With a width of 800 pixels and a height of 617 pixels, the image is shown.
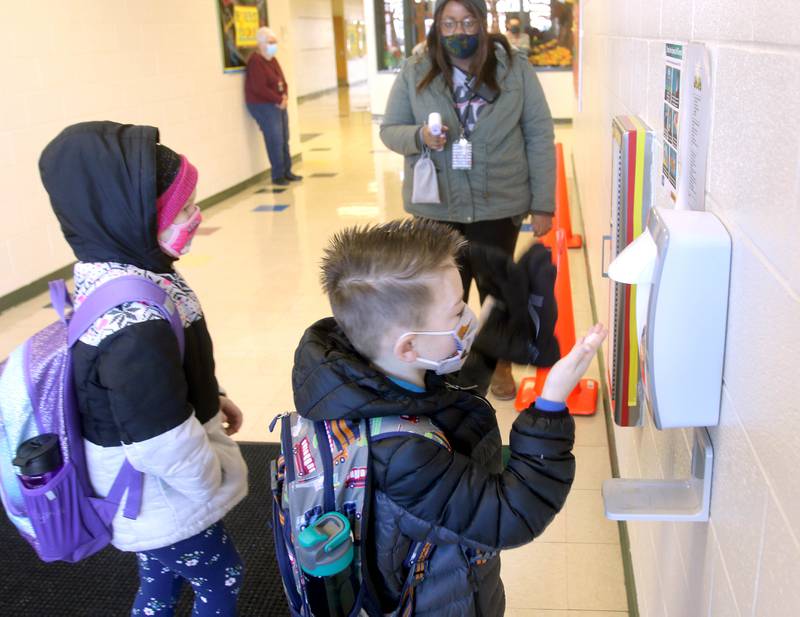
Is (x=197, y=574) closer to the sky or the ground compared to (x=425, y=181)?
closer to the ground

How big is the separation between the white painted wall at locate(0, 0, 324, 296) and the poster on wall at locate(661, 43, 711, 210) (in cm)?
424

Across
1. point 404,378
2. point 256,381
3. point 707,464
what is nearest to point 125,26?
point 256,381

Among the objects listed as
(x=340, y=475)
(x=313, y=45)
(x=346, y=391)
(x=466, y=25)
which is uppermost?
(x=313, y=45)

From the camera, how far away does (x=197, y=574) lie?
161 centimetres

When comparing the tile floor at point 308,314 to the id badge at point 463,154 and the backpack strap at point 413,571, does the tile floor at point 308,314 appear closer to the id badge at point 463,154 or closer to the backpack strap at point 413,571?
the backpack strap at point 413,571

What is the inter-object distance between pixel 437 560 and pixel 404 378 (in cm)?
28

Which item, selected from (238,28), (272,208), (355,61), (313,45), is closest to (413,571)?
(272,208)

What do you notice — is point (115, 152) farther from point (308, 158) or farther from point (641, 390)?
point (308, 158)

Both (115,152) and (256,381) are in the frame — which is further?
(256,381)

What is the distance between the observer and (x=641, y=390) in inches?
54.9

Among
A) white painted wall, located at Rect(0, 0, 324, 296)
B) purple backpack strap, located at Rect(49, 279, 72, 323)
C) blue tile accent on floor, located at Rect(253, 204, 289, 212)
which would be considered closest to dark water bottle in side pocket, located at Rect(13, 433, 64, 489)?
purple backpack strap, located at Rect(49, 279, 72, 323)

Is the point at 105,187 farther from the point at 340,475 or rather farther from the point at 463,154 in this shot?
the point at 463,154

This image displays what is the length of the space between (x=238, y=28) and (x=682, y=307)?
7.67 m

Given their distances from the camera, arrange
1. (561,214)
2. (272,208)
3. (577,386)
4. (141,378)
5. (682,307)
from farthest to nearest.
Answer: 1. (272,208)
2. (561,214)
3. (577,386)
4. (141,378)
5. (682,307)
